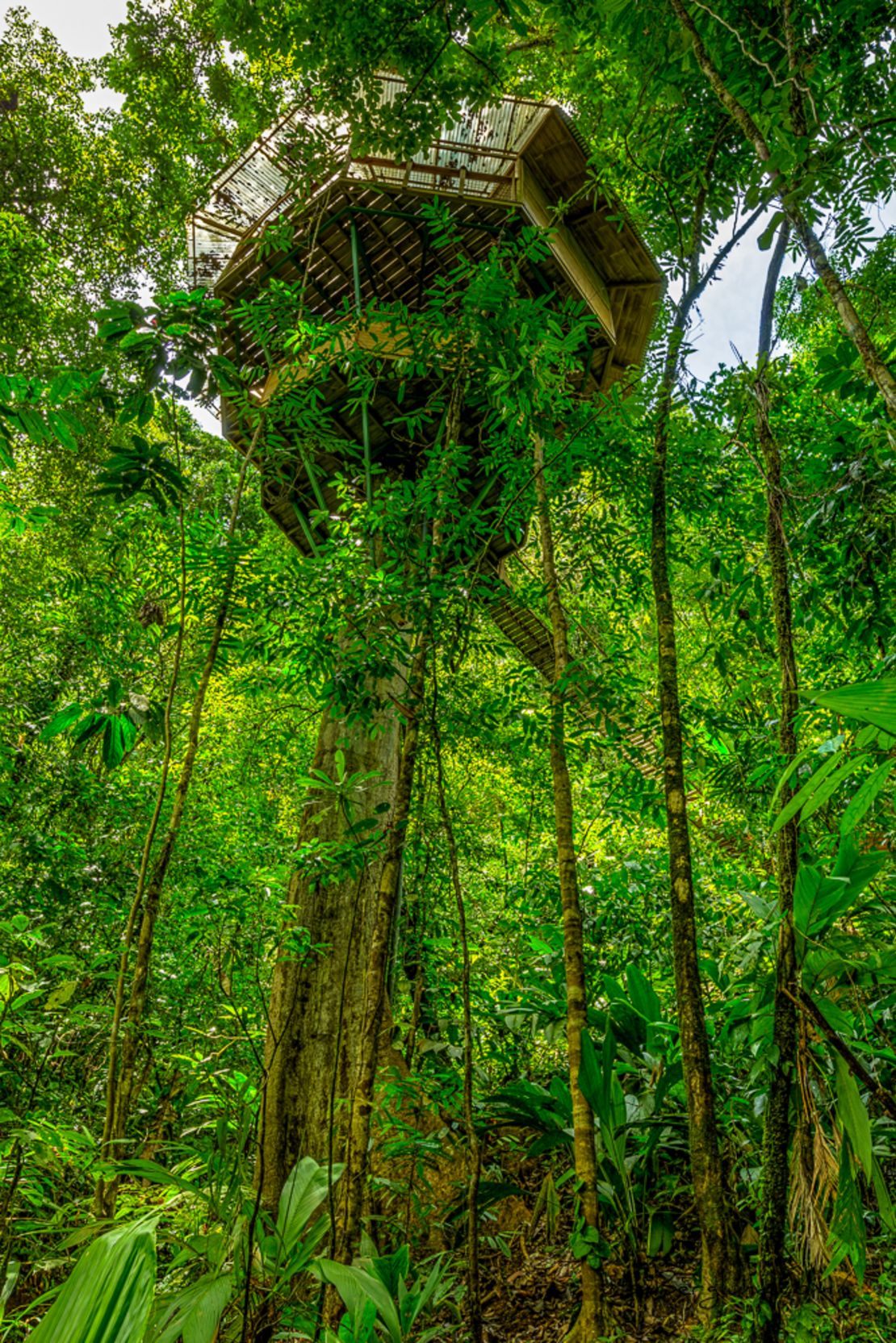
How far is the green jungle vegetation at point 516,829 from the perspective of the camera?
1738mm

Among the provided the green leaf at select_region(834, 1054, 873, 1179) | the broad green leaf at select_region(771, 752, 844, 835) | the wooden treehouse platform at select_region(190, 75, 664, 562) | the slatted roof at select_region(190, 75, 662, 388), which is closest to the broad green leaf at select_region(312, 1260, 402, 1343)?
the green leaf at select_region(834, 1054, 873, 1179)

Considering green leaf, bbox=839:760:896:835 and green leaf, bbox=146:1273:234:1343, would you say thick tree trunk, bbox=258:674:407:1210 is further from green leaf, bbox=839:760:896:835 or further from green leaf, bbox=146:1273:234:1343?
green leaf, bbox=839:760:896:835

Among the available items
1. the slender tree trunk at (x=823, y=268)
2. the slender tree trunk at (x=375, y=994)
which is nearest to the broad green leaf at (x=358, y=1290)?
the slender tree trunk at (x=375, y=994)

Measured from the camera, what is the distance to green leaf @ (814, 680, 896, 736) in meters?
0.60

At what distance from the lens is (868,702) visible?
2.06 feet

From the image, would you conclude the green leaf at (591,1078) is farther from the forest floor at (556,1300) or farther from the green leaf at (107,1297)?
the green leaf at (107,1297)

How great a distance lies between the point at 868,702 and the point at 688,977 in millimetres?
1781

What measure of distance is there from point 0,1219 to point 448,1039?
7.06 feet

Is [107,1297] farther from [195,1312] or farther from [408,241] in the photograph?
[408,241]

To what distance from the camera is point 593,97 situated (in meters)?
3.95

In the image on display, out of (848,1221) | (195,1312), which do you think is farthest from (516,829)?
(195,1312)

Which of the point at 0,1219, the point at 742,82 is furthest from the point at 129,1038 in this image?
the point at 742,82

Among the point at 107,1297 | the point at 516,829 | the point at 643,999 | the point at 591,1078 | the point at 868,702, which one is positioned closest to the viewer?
the point at 868,702

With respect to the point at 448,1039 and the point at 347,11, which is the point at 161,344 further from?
the point at 448,1039
